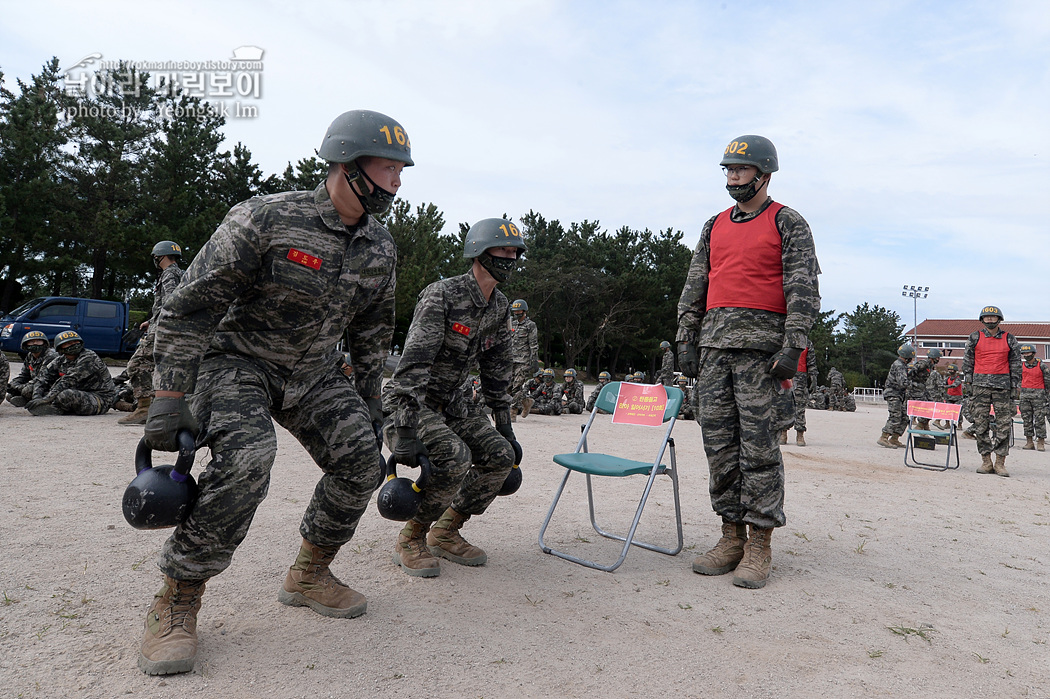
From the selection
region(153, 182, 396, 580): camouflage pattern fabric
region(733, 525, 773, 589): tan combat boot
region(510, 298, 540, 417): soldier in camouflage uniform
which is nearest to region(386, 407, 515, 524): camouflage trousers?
region(153, 182, 396, 580): camouflage pattern fabric

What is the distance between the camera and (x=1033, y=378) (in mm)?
14453

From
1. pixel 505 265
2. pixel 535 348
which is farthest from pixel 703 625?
pixel 535 348

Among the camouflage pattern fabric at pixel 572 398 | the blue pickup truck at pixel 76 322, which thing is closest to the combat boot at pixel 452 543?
the camouflage pattern fabric at pixel 572 398

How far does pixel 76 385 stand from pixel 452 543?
9.34m

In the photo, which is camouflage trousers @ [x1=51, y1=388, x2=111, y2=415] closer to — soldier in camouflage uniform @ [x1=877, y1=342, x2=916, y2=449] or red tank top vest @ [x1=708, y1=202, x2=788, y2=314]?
red tank top vest @ [x1=708, y1=202, x2=788, y2=314]

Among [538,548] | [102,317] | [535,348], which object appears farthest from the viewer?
[102,317]

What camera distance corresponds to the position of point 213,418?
9.59 feet

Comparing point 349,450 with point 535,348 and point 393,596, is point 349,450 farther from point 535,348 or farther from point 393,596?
point 535,348

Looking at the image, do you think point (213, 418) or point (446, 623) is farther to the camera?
point (446, 623)

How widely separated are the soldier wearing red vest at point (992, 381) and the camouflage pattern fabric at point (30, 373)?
14380 mm

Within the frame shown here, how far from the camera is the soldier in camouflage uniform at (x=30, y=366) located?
36.9 feet

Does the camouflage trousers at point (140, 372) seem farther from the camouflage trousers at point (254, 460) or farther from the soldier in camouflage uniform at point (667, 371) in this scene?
the soldier in camouflage uniform at point (667, 371)

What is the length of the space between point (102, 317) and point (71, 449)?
15213mm

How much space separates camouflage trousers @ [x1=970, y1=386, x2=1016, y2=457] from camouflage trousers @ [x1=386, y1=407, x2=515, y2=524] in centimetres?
904
